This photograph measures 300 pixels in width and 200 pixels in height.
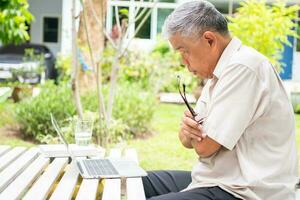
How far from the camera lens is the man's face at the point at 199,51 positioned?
1.71m

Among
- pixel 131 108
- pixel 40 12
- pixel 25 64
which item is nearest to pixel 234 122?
pixel 131 108

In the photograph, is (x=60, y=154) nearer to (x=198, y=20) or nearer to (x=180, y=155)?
(x=198, y=20)

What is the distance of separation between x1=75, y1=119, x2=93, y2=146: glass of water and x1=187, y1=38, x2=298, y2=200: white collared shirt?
0.78m

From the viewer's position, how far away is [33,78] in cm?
860

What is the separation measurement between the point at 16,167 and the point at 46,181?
0.91 feet

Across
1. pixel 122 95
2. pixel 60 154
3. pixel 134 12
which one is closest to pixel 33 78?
pixel 122 95

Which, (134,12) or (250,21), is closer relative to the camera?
(134,12)

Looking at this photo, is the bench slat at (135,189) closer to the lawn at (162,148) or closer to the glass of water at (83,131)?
the glass of water at (83,131)

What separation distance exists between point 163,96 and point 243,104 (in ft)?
24.8

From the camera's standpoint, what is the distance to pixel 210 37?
1.70 meters

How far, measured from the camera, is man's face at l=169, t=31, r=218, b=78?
67.4 inches

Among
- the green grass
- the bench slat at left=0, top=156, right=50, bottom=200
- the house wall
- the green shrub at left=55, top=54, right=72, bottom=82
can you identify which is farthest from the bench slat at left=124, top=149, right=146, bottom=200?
the house wall

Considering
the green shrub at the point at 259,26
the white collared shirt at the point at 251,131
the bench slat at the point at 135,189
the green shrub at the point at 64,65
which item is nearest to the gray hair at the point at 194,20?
the white collared shirt at the point at 251,131

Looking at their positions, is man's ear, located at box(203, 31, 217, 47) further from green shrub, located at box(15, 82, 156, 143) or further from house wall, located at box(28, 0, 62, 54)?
house wall, located at box(28, 0, 62, 54)
